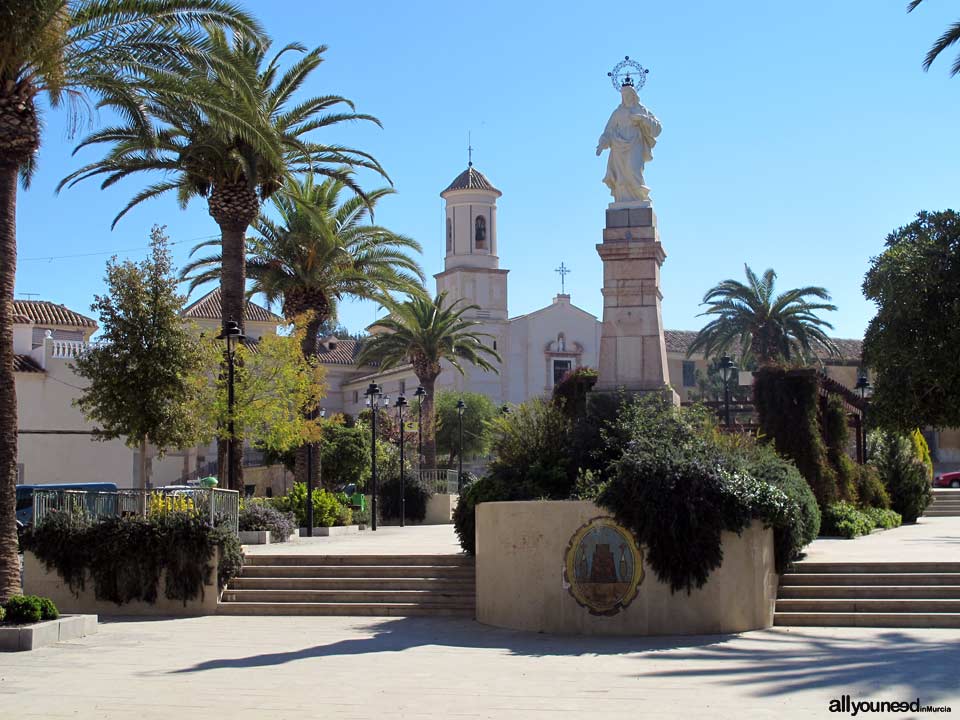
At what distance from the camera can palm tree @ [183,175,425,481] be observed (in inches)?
1168

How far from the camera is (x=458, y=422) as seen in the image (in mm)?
62094

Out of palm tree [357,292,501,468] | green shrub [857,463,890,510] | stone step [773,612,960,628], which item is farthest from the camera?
palm tree [357,292,501,468]

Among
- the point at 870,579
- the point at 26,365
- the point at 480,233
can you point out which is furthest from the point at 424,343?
the point at 870,579

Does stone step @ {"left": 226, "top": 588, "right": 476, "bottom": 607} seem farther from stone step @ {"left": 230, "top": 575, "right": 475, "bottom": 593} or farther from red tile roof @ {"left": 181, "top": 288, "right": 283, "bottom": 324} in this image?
red tile roof @ {"left": 181, "top": 288, "right": 283, "bottom": 324}

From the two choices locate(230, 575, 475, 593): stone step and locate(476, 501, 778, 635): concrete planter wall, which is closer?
locate(476, 501, 778, 635): concrete planter wall

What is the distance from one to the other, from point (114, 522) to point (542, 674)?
29.2ft

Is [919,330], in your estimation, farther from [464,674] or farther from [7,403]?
[7,403]

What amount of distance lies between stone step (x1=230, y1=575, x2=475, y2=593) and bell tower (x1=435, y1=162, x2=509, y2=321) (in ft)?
178

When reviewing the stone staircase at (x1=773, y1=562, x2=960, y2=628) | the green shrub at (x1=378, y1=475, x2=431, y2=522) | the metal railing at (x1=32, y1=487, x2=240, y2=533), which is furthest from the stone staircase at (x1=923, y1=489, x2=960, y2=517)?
the metal railing at (x1=32, y1=487, x2=240, y2=533)

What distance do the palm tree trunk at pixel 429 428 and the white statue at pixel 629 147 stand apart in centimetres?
2608

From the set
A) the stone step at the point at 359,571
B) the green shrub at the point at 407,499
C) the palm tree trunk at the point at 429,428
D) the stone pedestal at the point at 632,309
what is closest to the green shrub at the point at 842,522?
the stone pedestal at the point at 632,309

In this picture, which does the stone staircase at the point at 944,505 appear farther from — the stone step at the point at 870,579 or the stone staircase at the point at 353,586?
the stone staircase at the point at 353,586

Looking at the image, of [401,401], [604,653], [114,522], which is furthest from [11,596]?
[401,401]

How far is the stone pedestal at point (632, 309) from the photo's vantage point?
2005 cm
